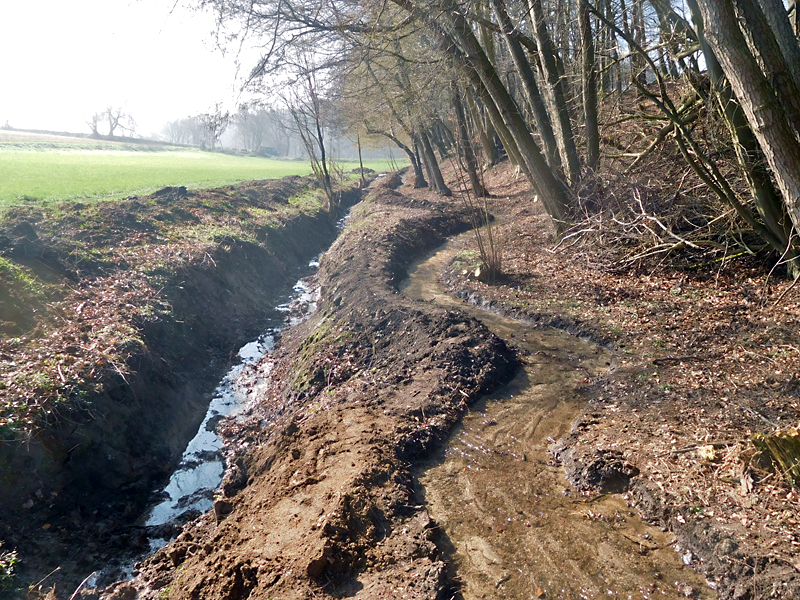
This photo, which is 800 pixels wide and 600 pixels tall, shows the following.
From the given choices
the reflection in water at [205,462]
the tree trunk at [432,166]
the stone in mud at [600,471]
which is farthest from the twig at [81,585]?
the tree trunk at [432,166]

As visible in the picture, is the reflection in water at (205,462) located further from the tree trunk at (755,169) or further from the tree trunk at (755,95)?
the tree trunk at (755,169)

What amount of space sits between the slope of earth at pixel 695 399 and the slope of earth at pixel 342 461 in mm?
1558

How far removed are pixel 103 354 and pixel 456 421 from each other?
5393 mm

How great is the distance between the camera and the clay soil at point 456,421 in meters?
3.98

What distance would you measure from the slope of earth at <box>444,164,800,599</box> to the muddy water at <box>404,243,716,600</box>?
21 centimetres

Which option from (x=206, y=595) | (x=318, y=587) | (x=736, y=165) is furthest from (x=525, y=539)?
(x=736, y=165)

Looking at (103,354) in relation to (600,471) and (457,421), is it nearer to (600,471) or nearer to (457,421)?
(457,421)

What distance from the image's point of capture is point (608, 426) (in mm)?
5508

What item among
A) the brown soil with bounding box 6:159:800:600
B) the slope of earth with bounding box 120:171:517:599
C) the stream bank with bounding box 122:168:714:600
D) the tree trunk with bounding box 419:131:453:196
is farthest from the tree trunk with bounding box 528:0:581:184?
the tree trunk with bounding box 419:131:453:196

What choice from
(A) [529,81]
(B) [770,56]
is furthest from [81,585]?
(A) [529,81]

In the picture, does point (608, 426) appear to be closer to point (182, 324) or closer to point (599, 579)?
point (599, 579)

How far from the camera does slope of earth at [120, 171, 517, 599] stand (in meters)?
4.09

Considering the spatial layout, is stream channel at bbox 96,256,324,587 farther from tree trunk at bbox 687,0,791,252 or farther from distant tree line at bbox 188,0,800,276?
tree trunk at bbox 687,0,791,252

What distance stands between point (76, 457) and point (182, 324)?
13.6ft
